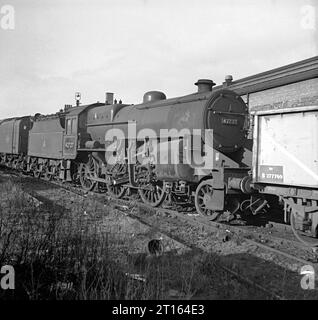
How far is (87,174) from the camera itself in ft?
47.5

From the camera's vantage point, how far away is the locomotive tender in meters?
8.80

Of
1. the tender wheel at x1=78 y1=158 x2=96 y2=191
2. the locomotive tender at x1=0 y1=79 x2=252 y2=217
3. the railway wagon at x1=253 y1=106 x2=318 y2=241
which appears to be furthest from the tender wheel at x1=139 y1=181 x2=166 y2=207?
the railway wagon at x1=253 y1=106 x2=318 y2=241

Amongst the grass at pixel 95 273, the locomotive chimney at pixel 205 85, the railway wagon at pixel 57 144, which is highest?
the locomotive chimney at pixel 205 85

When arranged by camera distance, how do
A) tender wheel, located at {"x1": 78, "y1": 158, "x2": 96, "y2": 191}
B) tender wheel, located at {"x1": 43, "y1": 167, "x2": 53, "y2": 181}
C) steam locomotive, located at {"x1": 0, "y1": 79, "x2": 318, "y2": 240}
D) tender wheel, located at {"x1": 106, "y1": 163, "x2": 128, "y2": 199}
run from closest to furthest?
steam locomotive, located at {"x1": 0, "y1": 79, "x2": 318, "y2": 240} < tender wheel, located at {"x1": 106, "y1": 163, "x2": 128, "y2": 199} < tender wheel, located at {"x1": 78, "y1": 158, "x2": 96, "y2": 191} < tender wheel, located at {"x1": 43, "y1": 167, "x2": 53, "y2": 181}

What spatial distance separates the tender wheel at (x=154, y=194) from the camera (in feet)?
34.5

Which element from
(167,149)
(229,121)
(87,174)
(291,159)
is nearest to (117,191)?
(87,174)

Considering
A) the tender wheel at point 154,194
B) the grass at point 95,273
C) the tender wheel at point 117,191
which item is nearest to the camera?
the grass at point 95,273

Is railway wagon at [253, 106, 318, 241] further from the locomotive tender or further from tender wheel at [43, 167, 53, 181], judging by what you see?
tender wheel at [43, 167, 53, 181]

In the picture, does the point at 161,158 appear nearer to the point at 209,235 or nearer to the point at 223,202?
the point at 223,202

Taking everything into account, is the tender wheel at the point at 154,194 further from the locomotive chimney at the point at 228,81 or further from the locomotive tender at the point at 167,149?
the locomotive chimney at the point at 228,81

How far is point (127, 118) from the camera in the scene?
12477mm

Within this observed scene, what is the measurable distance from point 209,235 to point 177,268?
2529mm

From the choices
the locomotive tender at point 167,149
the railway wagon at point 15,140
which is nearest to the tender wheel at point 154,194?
the locomotive tender at point 167,149

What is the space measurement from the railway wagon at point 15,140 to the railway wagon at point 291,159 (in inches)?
746
